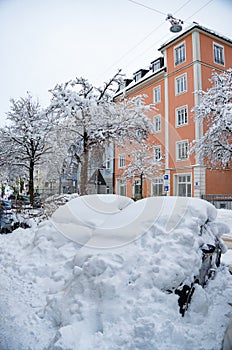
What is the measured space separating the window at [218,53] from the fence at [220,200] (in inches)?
502

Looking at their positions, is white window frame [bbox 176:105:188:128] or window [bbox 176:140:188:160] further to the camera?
white window frame [bbox 176:105:188:128]

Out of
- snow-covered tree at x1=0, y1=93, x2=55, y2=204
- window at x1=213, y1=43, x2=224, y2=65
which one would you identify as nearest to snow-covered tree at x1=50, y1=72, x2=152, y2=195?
snow-covered tree at x1=0, y1=93, x2=55, y2=204

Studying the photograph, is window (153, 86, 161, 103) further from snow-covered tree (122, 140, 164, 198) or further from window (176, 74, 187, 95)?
snow-covered tree (122, 140, 164, 198)

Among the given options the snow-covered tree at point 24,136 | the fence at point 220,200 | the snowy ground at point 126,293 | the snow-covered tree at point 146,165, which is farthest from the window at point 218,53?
the snowy ground at point 126,293

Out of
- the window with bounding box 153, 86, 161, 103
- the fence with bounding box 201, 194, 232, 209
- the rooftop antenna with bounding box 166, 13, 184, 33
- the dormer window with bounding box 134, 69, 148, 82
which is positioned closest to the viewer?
the rooftop antenna with bounding box 166, 13, 184, 33

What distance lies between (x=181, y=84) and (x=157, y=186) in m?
9.88

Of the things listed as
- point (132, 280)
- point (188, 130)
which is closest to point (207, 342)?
point (132, 280)

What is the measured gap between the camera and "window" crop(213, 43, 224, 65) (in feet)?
78.1

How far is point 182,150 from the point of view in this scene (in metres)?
23.5

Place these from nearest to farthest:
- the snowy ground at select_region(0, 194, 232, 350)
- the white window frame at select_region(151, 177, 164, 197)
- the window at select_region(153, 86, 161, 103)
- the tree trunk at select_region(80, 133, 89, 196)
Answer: the snowy ground at select_region(0, 194, 232, 350) < the tree trunk at select_region(80, 133, 89, 196) < the white window frame at select_region(151, 177, 164, 197) < the window at select_region(153, 86, 161, 103)

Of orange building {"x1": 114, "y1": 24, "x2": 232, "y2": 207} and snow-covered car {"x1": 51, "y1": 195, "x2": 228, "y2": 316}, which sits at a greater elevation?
orange building {"x1": 114, "y1": 24, "x2": 232, "y2": 207}

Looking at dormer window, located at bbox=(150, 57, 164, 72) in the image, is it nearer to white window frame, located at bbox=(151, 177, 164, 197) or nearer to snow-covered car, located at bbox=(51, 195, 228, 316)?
white window frame, located at bbox=(151, 177, 164, 197)

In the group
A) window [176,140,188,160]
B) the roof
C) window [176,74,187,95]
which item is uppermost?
the roof

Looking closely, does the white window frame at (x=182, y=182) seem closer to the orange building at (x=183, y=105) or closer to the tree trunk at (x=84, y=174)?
the orange building at (x=183, y=105)
